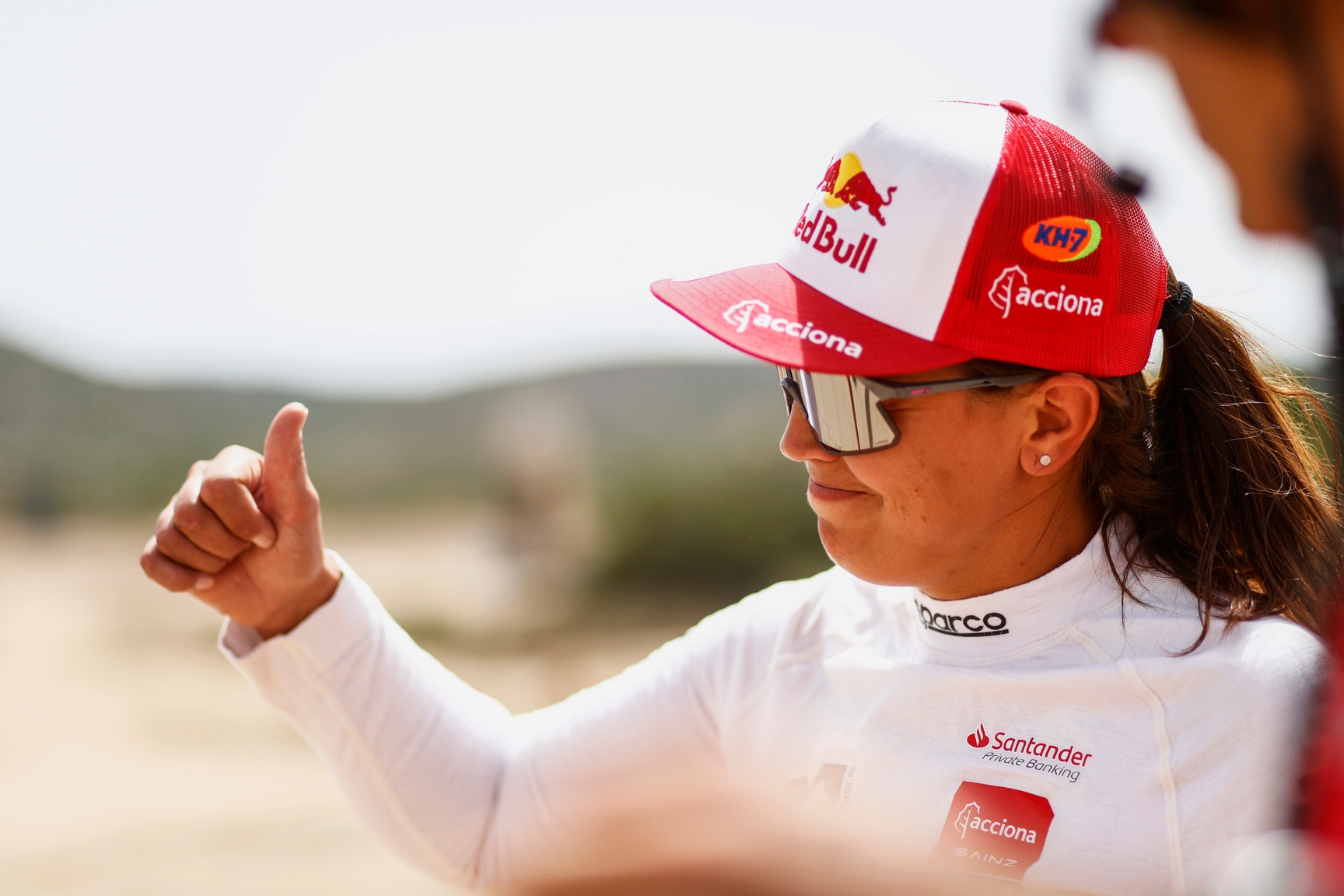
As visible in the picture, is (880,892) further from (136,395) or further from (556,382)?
(556,382)

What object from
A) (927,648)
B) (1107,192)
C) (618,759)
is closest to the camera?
(1107,192)

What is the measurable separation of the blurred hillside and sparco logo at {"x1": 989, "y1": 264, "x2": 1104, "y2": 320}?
895 centimetres

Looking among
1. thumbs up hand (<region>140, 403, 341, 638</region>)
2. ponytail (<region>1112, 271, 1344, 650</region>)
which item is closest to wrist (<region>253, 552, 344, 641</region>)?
thumbs up hand (<region>140, 403, 341, 638</region>)

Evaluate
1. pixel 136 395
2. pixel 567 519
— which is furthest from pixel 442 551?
pixel 136 395

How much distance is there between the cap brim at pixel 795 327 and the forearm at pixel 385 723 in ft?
2.78

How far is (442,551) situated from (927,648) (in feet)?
81.1

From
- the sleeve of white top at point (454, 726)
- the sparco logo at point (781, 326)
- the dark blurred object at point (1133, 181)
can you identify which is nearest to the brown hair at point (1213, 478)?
the sparco logo at point (781, 326)

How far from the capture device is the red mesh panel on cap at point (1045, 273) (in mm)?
1666

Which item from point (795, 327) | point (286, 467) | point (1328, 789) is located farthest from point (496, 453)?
point (1328, 789)

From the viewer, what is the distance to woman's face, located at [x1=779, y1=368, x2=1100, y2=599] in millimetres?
1764

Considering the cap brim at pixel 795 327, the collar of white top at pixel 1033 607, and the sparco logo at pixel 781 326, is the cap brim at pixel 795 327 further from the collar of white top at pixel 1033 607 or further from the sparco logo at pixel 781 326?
the collar of white top at pixel 1033 607

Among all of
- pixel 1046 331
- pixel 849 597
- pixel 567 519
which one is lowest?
pixel 567 519

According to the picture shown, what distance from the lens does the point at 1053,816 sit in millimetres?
1652

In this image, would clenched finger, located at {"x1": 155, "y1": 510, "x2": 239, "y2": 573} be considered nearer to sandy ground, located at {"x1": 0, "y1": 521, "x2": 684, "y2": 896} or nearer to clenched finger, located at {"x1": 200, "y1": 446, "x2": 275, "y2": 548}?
clenched finger, located at {"x1": 200, "y1": 446, "x2": 275, "y2": 548}
